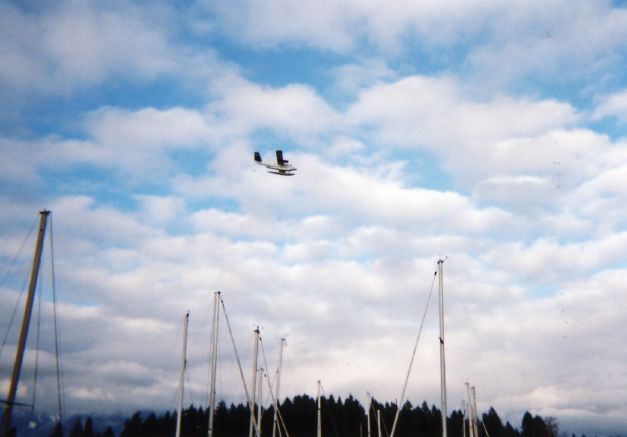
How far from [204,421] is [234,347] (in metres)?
90.7

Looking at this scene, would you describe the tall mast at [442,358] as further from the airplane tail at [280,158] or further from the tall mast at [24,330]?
the tall mast at [24,330]

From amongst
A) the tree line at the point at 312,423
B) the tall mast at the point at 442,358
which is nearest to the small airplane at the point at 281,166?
the tall mast at the point at 442,358

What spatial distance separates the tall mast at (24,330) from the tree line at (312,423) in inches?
4070

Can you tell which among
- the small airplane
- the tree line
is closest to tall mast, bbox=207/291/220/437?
the small airplane

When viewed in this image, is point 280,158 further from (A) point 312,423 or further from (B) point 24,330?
(A) point 312,423

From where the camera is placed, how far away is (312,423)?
12638 cm

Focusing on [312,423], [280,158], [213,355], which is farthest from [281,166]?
[312,423]

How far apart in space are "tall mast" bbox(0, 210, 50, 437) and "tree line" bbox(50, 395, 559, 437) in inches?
4070

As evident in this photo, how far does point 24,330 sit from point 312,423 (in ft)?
359

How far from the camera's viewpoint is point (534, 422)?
13862 centimetres

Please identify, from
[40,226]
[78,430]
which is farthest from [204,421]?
[40,226]

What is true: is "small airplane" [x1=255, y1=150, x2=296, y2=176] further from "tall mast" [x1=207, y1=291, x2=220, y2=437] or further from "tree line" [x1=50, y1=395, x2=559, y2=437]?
"tree line" [x1=50, y1=395, x2=559, y2=437]

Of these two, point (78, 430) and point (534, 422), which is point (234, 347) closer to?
point (78, 430)

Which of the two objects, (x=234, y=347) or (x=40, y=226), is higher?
(x=40, y=226)
